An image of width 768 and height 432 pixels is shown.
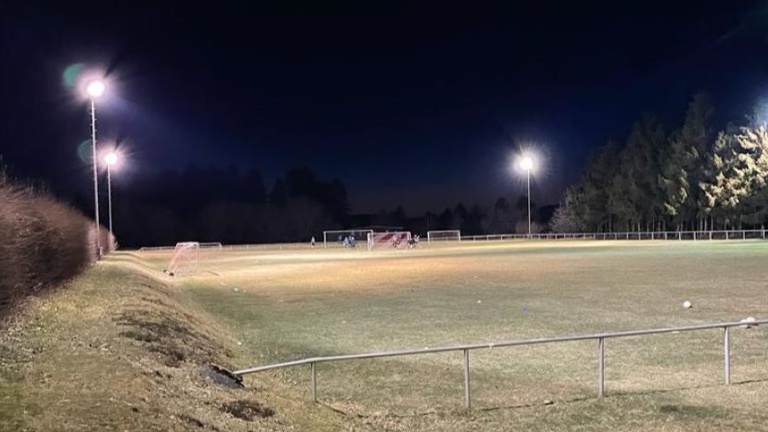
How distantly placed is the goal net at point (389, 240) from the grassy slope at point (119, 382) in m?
70.6

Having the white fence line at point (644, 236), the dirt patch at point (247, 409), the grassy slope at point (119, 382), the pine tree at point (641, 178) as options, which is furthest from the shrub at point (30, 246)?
the pine tree at point (641, 178)

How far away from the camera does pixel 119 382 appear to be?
7.55 metres

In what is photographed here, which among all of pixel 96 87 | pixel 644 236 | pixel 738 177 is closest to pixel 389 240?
pixel 644 236

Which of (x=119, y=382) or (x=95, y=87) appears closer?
(x=119, y=382)

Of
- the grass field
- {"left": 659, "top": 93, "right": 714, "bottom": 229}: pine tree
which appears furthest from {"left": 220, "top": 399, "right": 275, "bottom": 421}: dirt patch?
{"left": 659, "top": 93, "right": 714, "bottom": 229}: pine tree

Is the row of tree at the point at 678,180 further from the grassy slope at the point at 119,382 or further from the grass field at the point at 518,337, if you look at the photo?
the grassy slope at the point at 119,382

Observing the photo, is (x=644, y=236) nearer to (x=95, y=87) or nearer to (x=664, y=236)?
(x=664, y=236)

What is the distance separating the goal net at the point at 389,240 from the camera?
87494 mm

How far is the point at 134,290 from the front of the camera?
20.5 m

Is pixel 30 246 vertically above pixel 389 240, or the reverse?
pixel 30 246

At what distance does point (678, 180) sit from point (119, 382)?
97813mm

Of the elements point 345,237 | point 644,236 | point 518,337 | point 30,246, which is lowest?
point 518,337

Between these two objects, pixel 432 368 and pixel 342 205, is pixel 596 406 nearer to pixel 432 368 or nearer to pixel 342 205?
pixel 432 368

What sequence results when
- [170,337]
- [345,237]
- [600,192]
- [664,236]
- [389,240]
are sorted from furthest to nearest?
1. [600,192]
2. [345,237]
3. [389,240]
4. [664,236]
5. [170,337]
